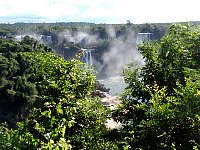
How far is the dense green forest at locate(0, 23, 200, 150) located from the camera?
5769 millimetres

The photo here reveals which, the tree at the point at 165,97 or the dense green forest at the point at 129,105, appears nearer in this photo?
the dense green forest at the point at 129,105

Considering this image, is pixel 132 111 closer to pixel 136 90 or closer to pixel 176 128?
pixel 136 90

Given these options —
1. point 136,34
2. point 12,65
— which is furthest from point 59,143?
point 136,34

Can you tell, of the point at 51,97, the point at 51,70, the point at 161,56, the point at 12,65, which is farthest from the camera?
the point at 12,65

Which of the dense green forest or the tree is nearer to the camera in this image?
the dense green forest

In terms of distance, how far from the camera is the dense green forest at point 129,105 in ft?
18.9

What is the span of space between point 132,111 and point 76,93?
4.66 ft

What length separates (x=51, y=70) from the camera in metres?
7.43

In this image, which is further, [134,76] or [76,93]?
[134,76]

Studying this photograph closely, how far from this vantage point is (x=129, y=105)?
811 cm

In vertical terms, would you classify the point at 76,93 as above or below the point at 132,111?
above

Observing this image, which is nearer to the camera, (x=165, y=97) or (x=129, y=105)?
(x=165, y=97)

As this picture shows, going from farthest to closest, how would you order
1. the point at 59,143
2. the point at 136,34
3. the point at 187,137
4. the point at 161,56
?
1. the point at 136,34
2. the point at 161,56
3. the point at 187,137
4. the point at 59,143

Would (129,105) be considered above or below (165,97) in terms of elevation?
below
